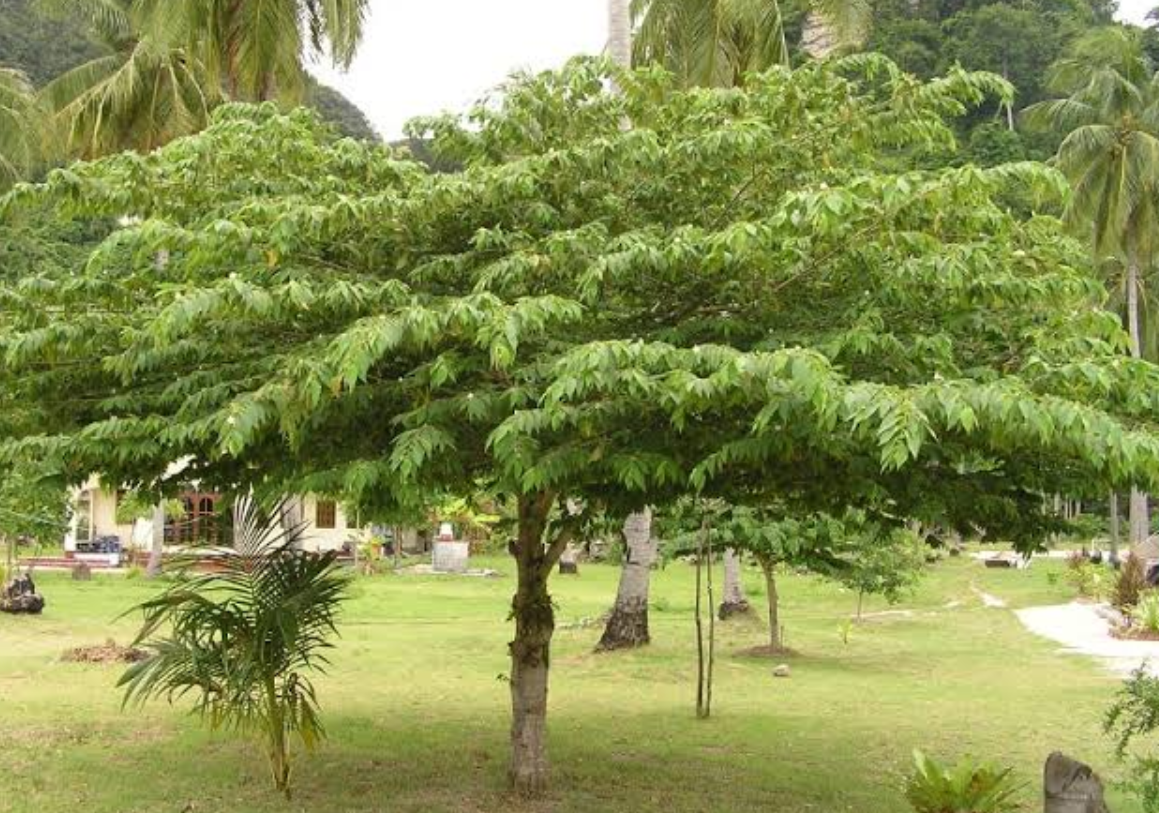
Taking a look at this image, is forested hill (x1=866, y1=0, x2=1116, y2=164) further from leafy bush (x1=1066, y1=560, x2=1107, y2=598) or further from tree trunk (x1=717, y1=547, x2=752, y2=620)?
tree trunk (x1=717, y1=547, x2=752, y2=620)

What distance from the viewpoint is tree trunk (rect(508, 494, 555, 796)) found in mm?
8953

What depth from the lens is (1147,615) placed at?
21797mm

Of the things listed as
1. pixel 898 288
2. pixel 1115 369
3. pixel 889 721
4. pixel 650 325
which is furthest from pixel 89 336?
pixel 889 721

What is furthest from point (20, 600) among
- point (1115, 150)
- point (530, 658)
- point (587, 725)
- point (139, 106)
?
point (1115, 150)

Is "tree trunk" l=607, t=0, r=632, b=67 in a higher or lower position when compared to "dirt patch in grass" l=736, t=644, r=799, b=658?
higher

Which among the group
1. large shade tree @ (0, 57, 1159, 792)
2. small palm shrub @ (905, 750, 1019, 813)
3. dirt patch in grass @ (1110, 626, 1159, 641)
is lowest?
dirt patch in grass @ (1110, 626, 1159, 641)

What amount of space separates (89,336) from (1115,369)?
17.8ft

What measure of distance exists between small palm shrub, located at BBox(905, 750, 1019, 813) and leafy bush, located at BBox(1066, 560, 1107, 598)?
24.0 meters

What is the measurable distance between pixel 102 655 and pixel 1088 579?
78.7ft

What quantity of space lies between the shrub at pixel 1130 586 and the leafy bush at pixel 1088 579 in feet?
12.9

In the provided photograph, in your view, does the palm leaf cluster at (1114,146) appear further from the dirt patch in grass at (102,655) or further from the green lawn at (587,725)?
the dirt patch in grass at (102,655)

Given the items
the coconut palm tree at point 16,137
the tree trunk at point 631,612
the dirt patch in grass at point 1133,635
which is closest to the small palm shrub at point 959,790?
the tree trunk at point 631,612

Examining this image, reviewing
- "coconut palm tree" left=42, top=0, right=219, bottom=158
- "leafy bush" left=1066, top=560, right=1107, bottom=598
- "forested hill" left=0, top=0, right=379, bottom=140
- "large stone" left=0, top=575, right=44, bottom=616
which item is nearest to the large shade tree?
"large stone" left=0, top=575, right=44, bottom=616

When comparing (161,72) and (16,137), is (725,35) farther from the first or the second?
(16,137)
